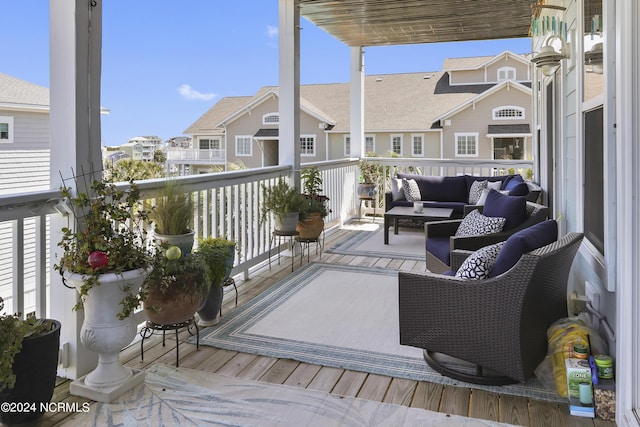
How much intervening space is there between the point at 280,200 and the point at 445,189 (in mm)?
3176

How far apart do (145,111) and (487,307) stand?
31984 millimetres

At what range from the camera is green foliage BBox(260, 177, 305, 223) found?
16.0ft

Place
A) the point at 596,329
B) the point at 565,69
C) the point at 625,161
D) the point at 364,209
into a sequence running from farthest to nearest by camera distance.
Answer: the point at 364,209 → the point at 565,69 → the point at 596,329 → the point at 625,161

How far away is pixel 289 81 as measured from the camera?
538 cm

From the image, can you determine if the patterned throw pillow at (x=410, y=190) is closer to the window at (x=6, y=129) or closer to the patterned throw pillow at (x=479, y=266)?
the patterned throw pillow at (x=479, y=266)

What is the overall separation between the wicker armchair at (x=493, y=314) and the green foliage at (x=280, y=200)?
232 cm

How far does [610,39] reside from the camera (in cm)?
238

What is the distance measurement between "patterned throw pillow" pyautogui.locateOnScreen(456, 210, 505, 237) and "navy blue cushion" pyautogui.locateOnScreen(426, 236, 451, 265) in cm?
15

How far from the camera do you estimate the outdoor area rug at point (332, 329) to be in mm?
2846

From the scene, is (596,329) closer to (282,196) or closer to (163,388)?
(163,388)

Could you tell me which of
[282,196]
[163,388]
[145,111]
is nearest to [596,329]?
[163,388]

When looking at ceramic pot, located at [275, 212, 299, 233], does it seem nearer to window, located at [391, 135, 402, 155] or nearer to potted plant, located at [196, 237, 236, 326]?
potted plant, located at [196, 237, 236, 326]

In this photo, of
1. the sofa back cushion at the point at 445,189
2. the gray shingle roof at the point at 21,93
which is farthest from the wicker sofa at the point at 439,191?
the gray shingle roof at the point at 21,93

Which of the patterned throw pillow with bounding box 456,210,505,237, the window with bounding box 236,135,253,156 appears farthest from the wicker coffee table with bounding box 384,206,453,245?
the window with bounding box 236,135,253,156
